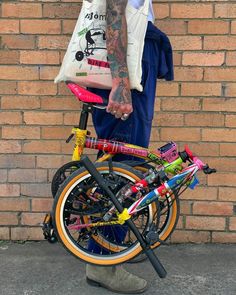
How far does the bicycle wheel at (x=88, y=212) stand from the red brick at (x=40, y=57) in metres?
1.16

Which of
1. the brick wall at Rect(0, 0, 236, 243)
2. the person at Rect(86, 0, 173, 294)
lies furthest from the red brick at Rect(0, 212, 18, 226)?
the person at Rect(86, 0, 173, 294)

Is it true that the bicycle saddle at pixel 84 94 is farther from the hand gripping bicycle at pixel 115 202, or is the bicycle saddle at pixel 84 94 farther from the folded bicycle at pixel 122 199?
the hand gripping bicycle at pixel 115 202

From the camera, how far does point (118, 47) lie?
2467 mm

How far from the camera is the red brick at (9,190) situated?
363 centimetres

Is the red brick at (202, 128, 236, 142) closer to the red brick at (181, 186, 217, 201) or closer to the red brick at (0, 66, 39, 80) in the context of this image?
the red brick at (181, 186, 217, 201)

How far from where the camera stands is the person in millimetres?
2471

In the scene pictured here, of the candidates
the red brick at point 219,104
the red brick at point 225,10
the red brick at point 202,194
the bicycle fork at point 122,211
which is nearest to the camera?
the bicycle fork at point 122,211

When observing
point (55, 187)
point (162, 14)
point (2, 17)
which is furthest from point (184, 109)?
point (2, 17)

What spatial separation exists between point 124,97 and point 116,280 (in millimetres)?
1115

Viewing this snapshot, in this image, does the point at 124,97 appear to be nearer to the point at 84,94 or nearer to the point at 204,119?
the point at 84,94

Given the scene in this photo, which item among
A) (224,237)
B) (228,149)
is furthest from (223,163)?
(224,237)

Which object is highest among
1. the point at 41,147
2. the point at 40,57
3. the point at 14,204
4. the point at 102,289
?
the point at 40,57

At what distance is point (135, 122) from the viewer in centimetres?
276

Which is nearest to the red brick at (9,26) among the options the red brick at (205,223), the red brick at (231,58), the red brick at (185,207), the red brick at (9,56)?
the red brick at (9,56)
